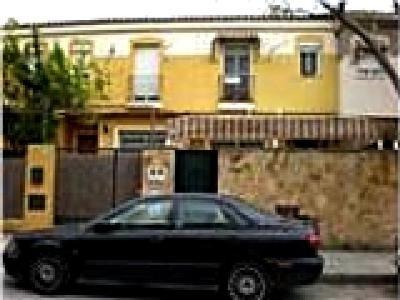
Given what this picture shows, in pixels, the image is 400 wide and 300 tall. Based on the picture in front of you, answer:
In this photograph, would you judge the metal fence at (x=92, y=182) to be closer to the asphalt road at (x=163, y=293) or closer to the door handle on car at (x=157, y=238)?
the asphalt road at (x=163, y=293)

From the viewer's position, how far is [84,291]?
12047mm

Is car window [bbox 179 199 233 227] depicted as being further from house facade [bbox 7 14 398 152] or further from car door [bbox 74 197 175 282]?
house facade [bbox 7 14 398 152]

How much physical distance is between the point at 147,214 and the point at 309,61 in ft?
56.3

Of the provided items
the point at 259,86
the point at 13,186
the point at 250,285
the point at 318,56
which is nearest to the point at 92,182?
the point at 13,186

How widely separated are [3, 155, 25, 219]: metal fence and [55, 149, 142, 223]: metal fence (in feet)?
2.97

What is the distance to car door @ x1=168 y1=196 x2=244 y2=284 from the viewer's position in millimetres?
11492

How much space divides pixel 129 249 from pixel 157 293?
0.94 meters

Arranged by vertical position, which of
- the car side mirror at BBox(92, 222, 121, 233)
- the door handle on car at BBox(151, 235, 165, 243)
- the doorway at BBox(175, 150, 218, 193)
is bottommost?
the door handle on car at BBox(151, 235, 165, 243)

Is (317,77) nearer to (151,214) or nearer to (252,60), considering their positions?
(252,60)

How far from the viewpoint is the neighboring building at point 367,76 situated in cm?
2642

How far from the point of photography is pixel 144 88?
28.9 m

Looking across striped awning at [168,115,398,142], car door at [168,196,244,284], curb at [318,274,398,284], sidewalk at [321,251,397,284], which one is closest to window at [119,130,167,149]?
striped awning at [168,115,398,142]

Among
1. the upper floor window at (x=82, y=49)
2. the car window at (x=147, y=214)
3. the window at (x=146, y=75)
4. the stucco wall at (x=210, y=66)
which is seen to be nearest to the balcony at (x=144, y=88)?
the window at (x=146, y=75)

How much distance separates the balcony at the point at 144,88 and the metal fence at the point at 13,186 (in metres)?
10.3
